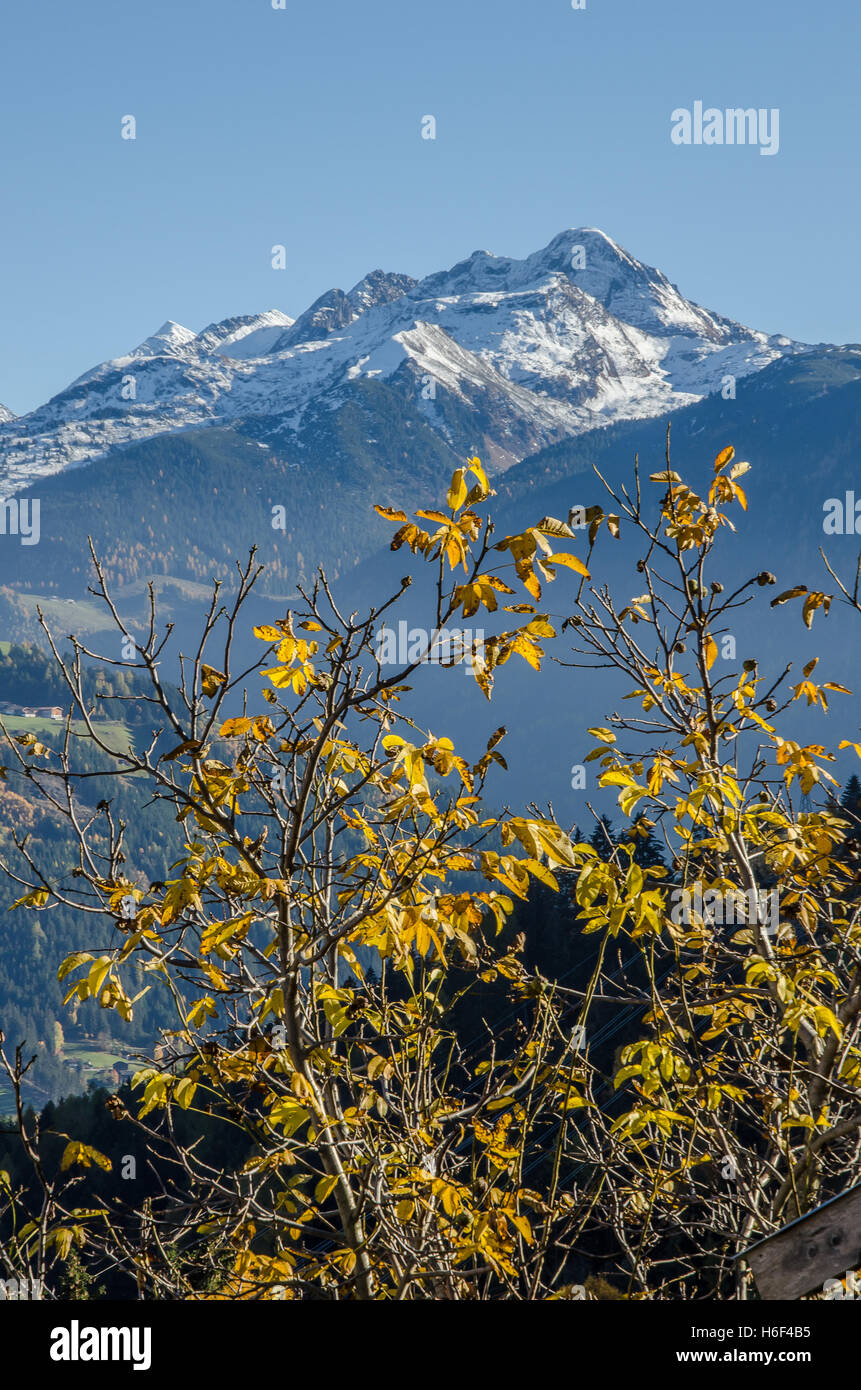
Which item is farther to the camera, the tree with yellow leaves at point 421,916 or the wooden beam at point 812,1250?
the tree with yellow leaves at point 421,916

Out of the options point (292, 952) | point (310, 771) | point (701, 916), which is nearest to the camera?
point (310, 771)

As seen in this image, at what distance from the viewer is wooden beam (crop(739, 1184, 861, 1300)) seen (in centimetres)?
259

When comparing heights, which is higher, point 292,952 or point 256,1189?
point 292,952

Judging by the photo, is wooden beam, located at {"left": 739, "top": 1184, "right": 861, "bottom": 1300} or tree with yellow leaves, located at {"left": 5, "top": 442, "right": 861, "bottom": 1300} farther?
tree with yellow leaves, located at {"left": 5, "top": 442, "right": 861, "bottom": 1300}

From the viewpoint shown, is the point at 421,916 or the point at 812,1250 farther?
the point at 421,916

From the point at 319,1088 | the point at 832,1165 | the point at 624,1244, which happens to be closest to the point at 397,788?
the point at 319,1088

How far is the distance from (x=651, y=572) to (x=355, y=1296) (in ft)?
11.4

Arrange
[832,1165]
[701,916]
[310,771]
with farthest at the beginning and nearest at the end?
[832,1165] < [701,916] < [310,771]

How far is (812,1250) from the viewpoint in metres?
2.60

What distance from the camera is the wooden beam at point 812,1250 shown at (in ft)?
8.48

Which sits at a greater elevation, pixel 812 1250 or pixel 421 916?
pixel 421 916
